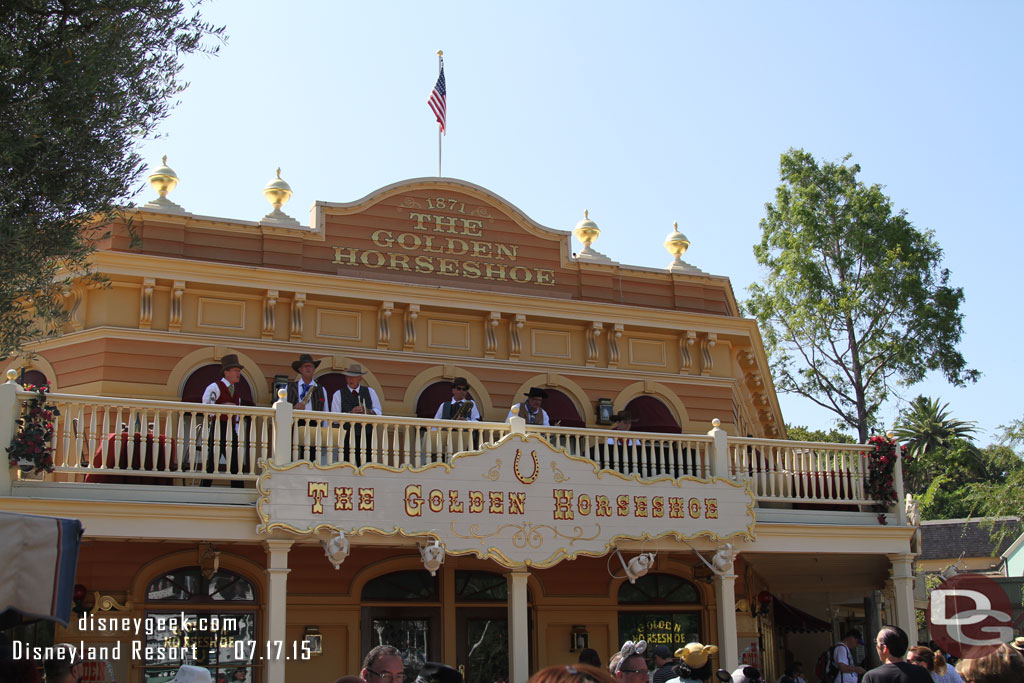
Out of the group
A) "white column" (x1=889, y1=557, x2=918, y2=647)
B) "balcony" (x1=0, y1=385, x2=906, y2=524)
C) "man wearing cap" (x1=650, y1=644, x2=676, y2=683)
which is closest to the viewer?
"man wearing cap" (x1=650, y1=644, x2=676, y2=683)

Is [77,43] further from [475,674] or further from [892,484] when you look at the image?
[892,484]

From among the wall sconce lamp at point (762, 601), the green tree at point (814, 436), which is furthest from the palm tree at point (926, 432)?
the wall sconce lamp at point (762, 601)

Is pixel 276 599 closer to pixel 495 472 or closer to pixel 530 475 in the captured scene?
pixel 495 472

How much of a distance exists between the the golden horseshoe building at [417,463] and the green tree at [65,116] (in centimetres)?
310

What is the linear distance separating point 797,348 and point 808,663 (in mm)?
12275

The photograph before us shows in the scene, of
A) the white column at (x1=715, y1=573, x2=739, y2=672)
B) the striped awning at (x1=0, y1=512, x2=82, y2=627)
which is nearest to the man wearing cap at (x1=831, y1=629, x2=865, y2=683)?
the white column at (x1=715, y1=573, x2=739, y2=672)

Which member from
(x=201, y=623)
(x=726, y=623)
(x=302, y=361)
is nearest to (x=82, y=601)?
(x=201, y=623)

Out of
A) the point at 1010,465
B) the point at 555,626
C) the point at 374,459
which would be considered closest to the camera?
the point at 374,459

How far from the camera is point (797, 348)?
118 ft

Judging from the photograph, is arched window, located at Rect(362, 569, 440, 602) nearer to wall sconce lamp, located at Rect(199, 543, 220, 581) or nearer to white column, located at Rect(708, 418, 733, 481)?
wall sconce lamp, located at Rect(199, 543, 220, 581)

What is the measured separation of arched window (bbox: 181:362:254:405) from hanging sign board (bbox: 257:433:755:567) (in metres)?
3.15

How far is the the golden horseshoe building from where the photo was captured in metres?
13.2

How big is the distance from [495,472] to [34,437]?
5282mm

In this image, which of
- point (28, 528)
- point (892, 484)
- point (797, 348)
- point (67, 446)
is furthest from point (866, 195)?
point (28, 528)
